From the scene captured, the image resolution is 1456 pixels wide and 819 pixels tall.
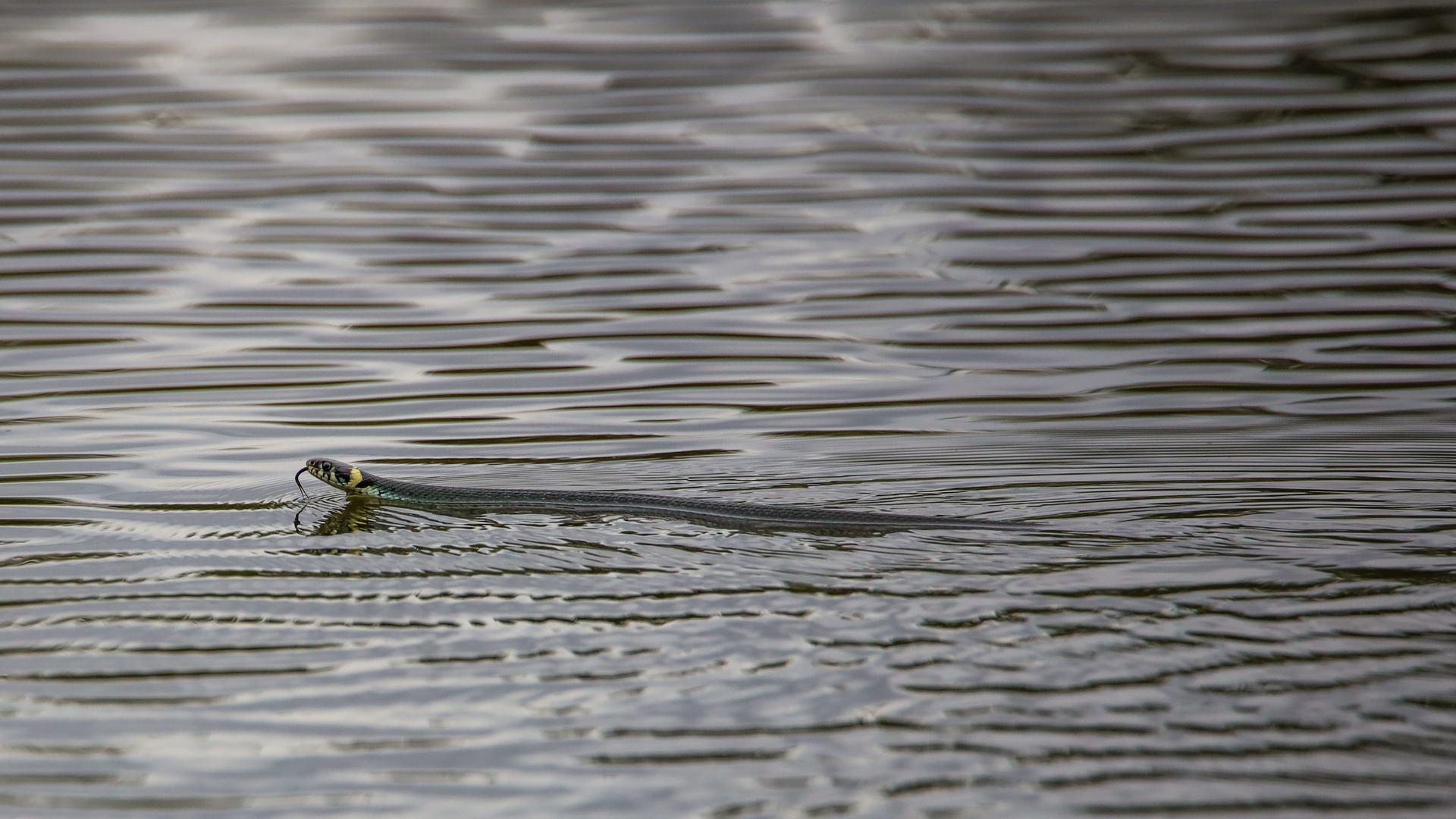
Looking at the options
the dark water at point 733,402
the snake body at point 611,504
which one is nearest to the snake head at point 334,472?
the snake body at point 611,504

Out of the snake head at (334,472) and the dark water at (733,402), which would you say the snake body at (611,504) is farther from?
the dark water at (733,402)

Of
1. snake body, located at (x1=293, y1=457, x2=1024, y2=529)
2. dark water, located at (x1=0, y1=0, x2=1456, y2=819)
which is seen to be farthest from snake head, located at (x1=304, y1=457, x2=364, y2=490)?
dark water, located at (x1=0, y1=0, x2=1456, y2=819)

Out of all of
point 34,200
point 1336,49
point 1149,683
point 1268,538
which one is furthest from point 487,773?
point 1336,49

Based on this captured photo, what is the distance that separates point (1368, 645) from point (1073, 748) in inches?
46.9

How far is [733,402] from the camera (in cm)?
852

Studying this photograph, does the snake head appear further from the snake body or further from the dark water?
the dark water

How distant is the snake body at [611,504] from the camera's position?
256 inches

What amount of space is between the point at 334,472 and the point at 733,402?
2232 mm

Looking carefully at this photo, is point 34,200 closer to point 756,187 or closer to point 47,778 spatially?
point 756,187

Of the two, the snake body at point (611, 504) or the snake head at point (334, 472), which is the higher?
the snake head at point (334, 472)

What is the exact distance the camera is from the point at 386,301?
1013 centimetres

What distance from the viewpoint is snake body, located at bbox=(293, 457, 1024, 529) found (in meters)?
6.50

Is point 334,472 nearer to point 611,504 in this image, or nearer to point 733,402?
point 611,504

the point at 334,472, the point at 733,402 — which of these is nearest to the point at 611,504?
the point at 334,472
